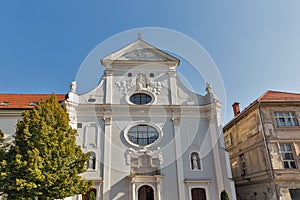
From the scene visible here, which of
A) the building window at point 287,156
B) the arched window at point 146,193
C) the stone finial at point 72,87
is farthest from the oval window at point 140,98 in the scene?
the building window at point 287,156

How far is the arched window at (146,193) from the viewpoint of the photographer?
15.4 metres

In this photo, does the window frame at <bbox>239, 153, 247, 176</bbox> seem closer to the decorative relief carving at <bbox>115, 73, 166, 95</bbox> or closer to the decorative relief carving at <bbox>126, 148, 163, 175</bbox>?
the decorative relief carving at <bbox>126, 148, 163, 175</bbox>

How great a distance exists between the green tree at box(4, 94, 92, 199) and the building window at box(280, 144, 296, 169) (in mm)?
13029

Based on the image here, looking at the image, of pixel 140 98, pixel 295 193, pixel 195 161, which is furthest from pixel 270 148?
pixel 140 98

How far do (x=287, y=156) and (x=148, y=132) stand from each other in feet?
32.0

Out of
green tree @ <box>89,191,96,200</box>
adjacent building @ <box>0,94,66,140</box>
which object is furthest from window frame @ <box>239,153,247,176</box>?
adjacent building @ <box>0,94,66,140</box>

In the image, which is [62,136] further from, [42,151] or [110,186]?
[110,186]

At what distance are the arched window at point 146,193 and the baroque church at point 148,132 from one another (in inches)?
2.4

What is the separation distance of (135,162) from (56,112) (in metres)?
6.19

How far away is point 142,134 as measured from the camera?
679 inches

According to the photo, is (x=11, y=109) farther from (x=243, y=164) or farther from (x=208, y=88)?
(x=243, y=164)

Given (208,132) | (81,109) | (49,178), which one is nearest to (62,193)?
(49,178)

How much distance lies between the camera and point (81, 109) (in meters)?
17.4

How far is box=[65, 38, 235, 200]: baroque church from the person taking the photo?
15.6 m
